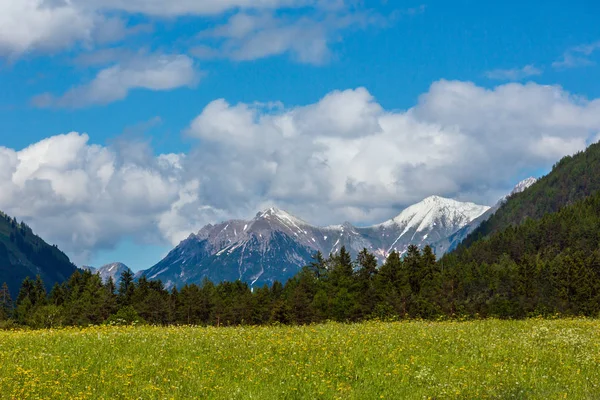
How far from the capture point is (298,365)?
19.5 meters

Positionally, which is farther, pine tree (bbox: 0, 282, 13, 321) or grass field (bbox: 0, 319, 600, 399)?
pine tree (bbox: 0, 282, 13, 321)

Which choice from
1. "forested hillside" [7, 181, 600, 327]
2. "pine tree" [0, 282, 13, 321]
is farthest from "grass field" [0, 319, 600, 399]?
"pine tree" [0, 282, 13, 321]

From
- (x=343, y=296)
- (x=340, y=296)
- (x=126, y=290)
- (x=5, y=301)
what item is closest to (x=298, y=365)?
(x=343, y=296)

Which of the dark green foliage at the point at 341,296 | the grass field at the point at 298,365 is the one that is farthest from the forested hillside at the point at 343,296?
the grass field at the point at 298,365

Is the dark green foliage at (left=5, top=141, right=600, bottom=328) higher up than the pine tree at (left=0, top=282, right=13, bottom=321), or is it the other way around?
the pine tree at (left=0, top=282, right=13, bottom=321)

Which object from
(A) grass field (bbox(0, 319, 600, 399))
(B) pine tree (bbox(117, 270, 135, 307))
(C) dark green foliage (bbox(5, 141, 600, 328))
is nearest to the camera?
(A) grass field (bbox(0, 319, 600, 399))

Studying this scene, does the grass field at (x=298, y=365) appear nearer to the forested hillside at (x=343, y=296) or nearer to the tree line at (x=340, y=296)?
the tree line at (x=340, y=296)

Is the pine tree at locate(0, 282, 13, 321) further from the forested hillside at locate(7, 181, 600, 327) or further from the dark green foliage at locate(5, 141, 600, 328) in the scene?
the forested hillside at locate(7, 181, 600, 327)

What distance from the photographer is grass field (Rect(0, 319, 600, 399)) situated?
54.1ft

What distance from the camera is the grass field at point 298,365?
16.5m

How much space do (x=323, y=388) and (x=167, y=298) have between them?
115 meters

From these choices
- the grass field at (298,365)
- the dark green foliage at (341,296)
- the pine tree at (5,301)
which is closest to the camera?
the grass field at (298,365)

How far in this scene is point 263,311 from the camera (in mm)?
121688

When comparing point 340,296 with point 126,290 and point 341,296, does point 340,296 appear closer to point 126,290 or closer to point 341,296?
point 341,296
